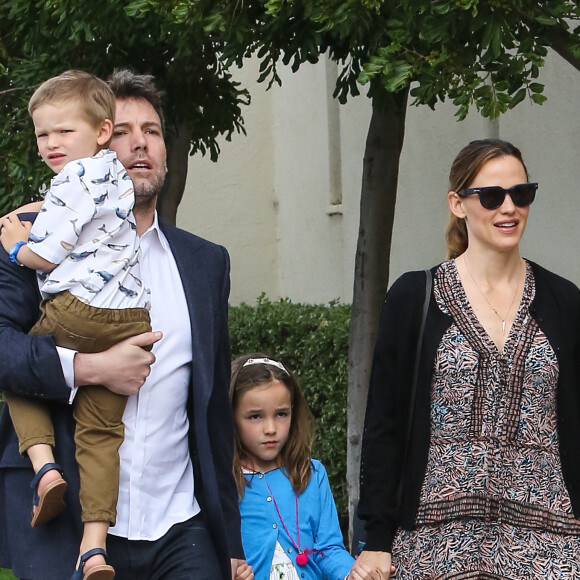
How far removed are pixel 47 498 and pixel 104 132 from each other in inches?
41.8

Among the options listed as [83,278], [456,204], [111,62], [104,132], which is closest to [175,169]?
[111,62]

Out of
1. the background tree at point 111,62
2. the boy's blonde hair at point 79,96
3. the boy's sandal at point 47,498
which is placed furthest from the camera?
the background tree at point 111,62

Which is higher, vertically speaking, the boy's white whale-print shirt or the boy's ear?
the boy's ear

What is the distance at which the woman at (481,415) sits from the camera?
3.66m

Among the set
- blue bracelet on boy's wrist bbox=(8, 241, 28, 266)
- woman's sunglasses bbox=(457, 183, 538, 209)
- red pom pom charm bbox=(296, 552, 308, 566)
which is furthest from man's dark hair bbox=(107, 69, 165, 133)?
red pom pom charm bbox=(296, 552, 308, 566)

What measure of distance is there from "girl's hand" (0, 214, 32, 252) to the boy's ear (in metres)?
0.33

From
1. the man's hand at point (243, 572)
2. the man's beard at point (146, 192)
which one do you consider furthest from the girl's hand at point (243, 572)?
the man's beard at point (146, 192)

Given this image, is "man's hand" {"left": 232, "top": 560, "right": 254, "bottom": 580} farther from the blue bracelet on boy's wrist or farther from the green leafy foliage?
the green leafy foliage

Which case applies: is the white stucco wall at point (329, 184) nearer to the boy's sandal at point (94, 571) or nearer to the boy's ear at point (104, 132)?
the boy's ear at point (104, 132)

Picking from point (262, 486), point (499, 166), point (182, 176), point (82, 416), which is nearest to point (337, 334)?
point (182, 176)

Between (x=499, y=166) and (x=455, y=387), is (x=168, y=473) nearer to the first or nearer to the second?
(x=455, y=387)

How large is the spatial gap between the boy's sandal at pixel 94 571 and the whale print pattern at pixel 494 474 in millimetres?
946

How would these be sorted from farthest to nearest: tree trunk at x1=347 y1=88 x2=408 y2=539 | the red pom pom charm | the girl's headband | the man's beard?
1. tree trunk at x1=347 y1=88 x2=408 y2=539
2. the girl's headband
3. the red pom pom charm
4. the man's beard

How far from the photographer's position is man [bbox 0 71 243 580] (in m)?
3.35
